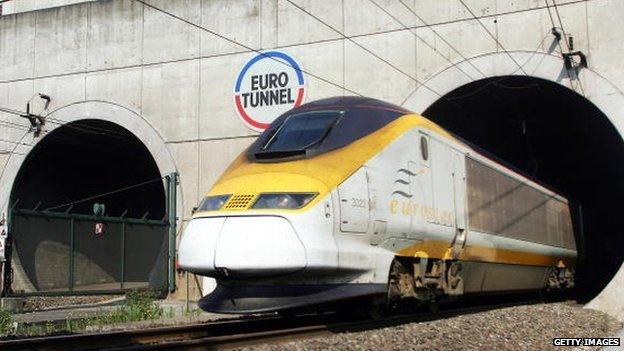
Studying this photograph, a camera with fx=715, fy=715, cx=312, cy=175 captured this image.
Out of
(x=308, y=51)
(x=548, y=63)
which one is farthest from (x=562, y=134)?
(x=308, y=51)

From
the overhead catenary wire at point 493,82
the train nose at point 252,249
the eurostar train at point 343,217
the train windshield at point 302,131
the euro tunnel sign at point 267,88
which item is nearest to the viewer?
the train nose at point 252,249

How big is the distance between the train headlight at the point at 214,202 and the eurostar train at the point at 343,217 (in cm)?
2

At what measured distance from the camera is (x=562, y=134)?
2650cm

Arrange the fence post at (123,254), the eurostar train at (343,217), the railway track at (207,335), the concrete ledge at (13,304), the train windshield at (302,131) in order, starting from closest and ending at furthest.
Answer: the railway track at (207,335) → the eurostar train at (343,217) → the train windshield at (302,131) → the concrete ledge at (13,304) → the fence post at (123,254)

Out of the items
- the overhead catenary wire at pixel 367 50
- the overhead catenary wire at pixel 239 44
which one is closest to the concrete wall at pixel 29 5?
the overhead catenary wire at pixel 239 44

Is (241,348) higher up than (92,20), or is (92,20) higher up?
(92,20)

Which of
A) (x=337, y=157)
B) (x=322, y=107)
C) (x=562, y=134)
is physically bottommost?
(x=337, y=157)

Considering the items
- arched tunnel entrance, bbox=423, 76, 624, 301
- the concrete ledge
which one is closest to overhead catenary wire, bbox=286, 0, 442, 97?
arched tunnel entrance, bbox=423, 76, 624, 301

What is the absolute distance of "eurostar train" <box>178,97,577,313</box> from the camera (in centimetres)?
823

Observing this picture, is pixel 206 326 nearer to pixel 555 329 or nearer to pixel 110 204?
pixel 555 329

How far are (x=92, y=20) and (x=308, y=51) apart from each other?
8.13 metres

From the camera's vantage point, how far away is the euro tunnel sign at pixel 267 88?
2077cm

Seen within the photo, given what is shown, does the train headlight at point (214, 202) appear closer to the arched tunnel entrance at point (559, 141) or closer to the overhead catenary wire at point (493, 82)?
the arched tunnel entrance at point (559, 141)

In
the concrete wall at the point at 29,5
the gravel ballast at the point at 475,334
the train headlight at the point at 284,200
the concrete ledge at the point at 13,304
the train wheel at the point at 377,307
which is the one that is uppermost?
the concrete wall at the point at 29,5
